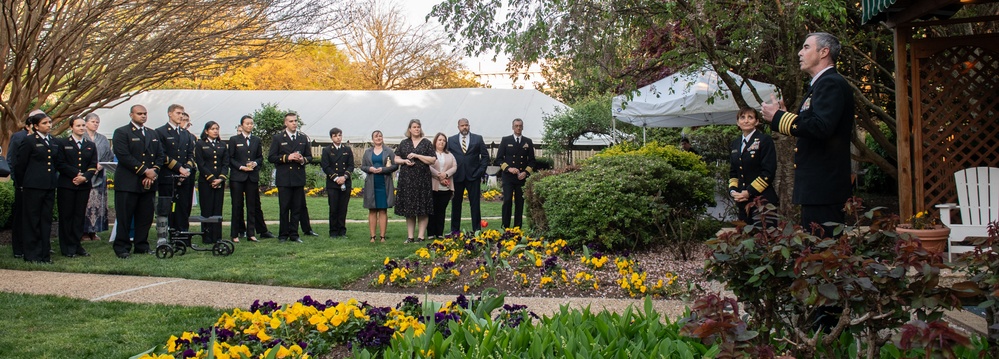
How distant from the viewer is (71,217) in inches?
376

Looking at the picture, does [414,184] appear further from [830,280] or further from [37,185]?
[830,280]

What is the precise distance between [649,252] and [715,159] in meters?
10.9

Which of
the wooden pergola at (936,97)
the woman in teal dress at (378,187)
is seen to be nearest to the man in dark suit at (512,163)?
the woman in teal dress at (378,187)

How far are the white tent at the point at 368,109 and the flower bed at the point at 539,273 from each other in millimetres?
→ 19704

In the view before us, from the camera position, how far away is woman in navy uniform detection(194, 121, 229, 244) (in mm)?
11320

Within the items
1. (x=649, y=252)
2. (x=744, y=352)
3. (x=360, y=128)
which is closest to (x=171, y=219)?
(x=649, y=252)

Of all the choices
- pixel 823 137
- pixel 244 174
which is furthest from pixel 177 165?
pixel 823 137

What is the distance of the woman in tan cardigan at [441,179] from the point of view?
36.8ft

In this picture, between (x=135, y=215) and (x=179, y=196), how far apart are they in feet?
4.77

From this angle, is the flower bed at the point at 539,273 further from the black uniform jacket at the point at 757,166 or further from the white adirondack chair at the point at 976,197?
the white adirondack chair at the point at 976,197

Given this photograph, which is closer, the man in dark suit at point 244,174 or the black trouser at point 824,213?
the black trouser at point 824,213

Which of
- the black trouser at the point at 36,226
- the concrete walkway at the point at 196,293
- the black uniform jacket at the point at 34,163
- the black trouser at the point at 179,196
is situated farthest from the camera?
the black trouser at the point at 179,196

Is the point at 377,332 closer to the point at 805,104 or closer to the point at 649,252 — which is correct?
the point at 805,104

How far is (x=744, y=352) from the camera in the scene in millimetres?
2898
